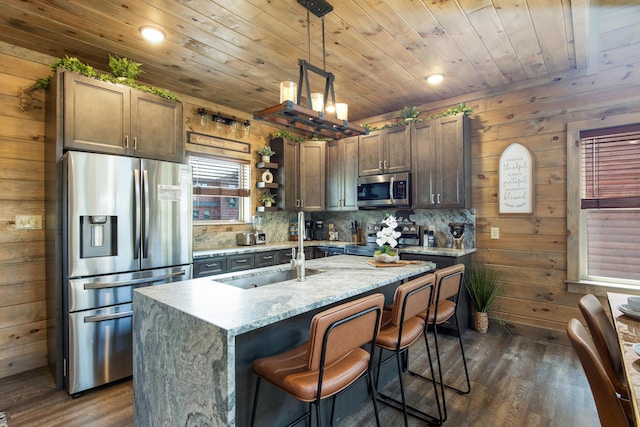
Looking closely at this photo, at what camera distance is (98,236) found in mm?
2549

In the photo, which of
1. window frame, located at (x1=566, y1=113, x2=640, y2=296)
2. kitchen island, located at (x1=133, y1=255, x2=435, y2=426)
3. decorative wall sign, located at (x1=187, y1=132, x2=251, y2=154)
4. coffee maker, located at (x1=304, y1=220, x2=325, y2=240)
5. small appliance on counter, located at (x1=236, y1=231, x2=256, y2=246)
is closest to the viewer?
kitchen island, located at (x1=133, y1=255, x2=435, y2=426)

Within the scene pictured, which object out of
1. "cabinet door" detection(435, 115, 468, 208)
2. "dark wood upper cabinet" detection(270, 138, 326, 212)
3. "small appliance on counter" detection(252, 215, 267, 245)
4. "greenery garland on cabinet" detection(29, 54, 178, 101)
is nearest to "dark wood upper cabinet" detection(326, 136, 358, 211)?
"dark wood upper cabinet" detection(270, 138, 326, 212)

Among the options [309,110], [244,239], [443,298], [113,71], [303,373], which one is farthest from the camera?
[244,239]

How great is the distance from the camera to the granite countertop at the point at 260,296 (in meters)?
1.32

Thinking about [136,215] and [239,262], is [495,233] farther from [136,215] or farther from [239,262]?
[136,215]

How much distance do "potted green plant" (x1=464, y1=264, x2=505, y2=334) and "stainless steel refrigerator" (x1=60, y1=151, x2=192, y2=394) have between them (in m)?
3.06

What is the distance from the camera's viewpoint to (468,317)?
3.70 metres

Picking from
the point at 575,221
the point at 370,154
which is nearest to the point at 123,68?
the point at 370,154

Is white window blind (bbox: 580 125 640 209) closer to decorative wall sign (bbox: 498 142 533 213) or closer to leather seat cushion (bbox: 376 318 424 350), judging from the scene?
decorative wall sign (bbox: 498 142 533 213)

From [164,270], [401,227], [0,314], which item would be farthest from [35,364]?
[401,227]

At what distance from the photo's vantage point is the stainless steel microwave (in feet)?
13.4

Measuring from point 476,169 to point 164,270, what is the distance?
347 cm

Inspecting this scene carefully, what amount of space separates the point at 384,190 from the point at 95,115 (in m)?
3.15

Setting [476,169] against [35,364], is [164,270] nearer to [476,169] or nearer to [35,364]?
[35,364]
